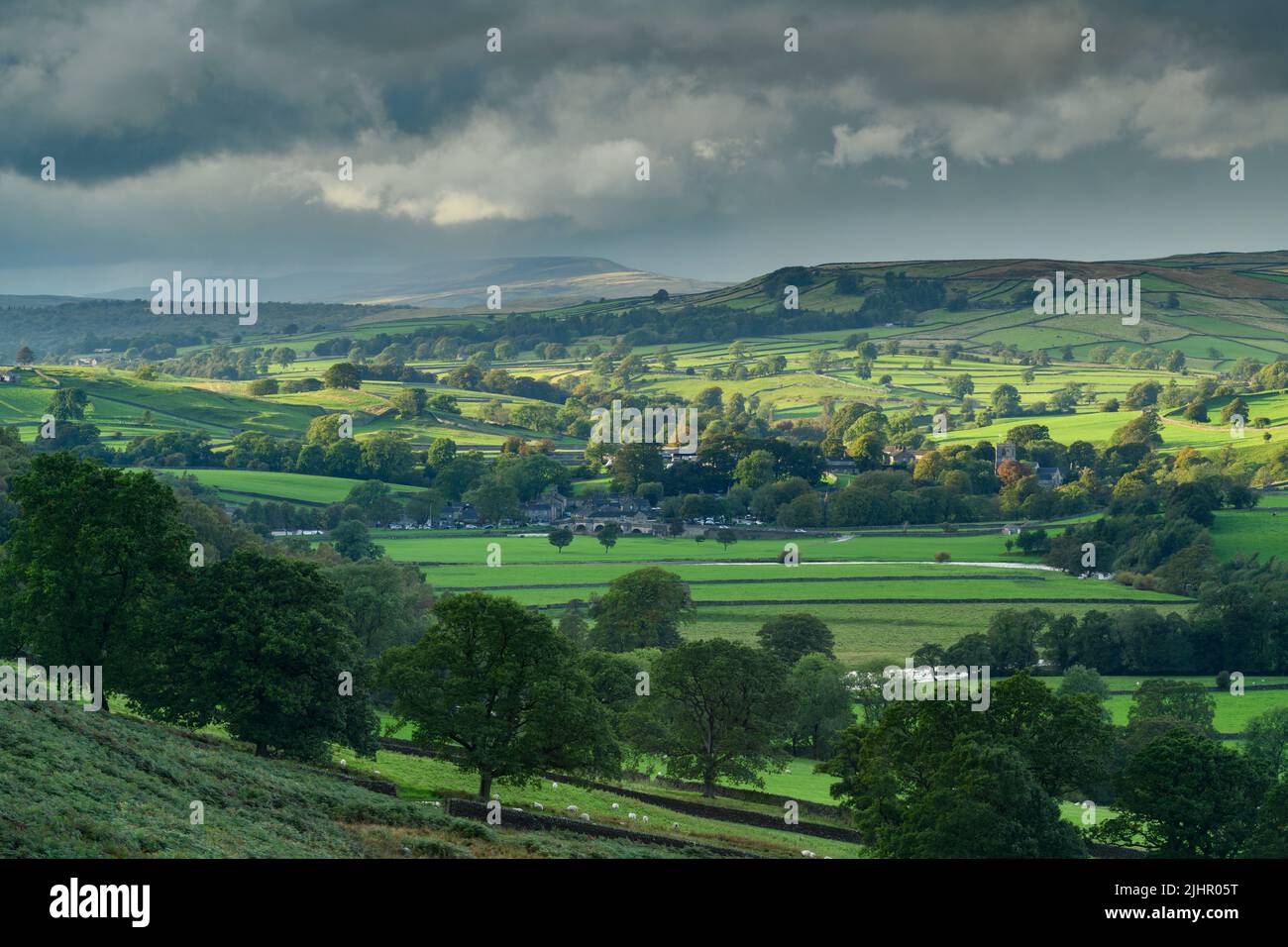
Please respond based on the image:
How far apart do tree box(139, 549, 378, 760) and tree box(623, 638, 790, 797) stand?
14044 mm

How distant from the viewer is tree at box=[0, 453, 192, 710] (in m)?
44.0

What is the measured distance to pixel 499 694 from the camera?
46906 mm

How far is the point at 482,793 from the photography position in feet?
145

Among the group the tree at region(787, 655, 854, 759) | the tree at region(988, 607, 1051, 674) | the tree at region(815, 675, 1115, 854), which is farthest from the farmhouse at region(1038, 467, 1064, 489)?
the tree at region(815, 675, 1115, 854)

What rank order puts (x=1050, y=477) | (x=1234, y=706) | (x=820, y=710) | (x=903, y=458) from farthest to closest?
(x=903, y=458)
(x=1050, y=477)
(x=1234, y=706)
(x=820, y=710)

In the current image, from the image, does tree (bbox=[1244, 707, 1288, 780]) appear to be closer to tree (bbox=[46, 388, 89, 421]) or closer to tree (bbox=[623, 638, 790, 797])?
tree (bbox=[623, 638, 790, 797])

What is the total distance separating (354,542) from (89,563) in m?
77.9

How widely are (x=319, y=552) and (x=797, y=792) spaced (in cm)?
5401

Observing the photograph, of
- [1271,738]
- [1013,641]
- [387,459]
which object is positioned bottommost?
[1271,738]

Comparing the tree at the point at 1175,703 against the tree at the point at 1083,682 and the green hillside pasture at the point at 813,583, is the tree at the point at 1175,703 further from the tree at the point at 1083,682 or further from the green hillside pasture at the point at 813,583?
the green hillside pasture at the point at 813,583

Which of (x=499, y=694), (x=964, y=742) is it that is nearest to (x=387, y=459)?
(x=499, y=694)

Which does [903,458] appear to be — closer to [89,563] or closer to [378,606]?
[378,606]
